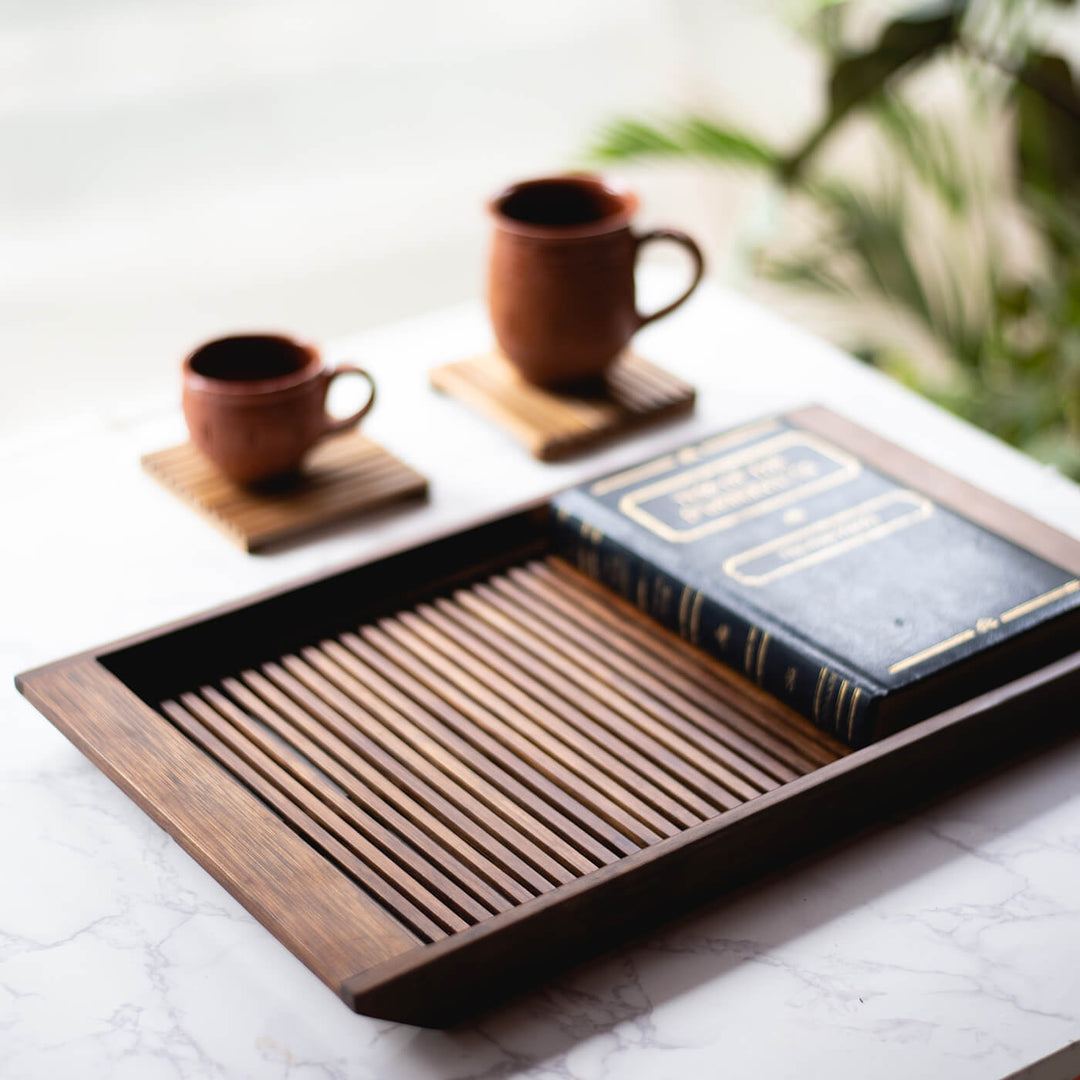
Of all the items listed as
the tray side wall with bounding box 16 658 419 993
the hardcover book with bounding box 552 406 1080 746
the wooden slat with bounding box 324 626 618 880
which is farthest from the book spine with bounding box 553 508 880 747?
the tray side wall with bounding box 16 658 419 993

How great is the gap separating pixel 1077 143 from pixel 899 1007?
1.11 metres

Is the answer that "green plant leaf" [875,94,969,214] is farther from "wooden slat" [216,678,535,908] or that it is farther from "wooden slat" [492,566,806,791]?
"wooden slat" [216,678,535,908]

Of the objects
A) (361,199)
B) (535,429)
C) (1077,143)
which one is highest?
(1077,143)

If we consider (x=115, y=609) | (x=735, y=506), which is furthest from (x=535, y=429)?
(x=115, y=609)

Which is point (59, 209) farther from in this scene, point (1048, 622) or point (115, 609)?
point (1048, 622)

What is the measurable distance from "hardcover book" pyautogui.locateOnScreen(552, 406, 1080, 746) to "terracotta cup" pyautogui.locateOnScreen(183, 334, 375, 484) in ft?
0.53

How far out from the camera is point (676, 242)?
992 millimetres

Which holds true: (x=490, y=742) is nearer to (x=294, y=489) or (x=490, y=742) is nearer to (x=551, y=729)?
(x=551, y=729)

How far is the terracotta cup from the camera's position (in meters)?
0.86

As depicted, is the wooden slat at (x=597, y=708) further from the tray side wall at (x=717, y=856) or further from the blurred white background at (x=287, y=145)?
the blurred white background at (x=287, y=145)

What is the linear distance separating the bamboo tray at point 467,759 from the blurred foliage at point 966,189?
0.73m

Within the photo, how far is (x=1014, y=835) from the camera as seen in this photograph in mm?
676

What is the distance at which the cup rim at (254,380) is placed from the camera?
860 millimetres

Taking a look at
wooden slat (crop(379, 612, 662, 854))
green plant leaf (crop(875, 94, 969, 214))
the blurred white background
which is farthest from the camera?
the blurred white background
